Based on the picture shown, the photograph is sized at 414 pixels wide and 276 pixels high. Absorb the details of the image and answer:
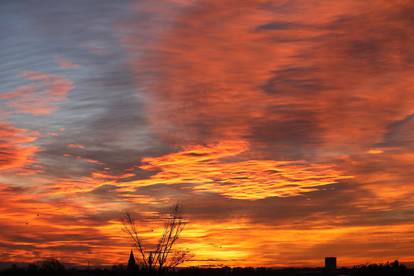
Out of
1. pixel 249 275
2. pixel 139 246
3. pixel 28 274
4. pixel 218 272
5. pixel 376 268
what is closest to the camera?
pixel 139 246

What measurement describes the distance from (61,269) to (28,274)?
31.1ft

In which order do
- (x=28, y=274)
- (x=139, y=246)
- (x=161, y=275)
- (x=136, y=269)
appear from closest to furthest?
1. (x=161, y=275)
2. (x=139, y=246)
3. (x=136, y=269)
4. (x=28, y=274)

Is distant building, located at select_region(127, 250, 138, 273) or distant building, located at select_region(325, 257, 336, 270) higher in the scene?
distant building, located at select_region(325, 257, 336, 270)

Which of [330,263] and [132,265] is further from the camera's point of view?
[330,263]

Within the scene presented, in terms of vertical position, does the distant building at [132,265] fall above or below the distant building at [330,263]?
below

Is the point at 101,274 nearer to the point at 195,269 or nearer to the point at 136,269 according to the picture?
the point at 195,269

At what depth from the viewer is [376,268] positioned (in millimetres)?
88750

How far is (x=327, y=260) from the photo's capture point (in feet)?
384

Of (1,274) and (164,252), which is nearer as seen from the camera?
(164,252)

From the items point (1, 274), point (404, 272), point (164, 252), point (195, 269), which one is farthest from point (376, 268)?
point (1, 274)

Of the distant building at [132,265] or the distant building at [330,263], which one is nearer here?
the distant building at [132,265]

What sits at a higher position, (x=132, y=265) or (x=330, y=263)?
(x=330, y=263)

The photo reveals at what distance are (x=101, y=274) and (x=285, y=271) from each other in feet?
149

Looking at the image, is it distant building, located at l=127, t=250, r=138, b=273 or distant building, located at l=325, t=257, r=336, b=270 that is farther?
distant building, located at l=325, t=257, r=336, b=270
